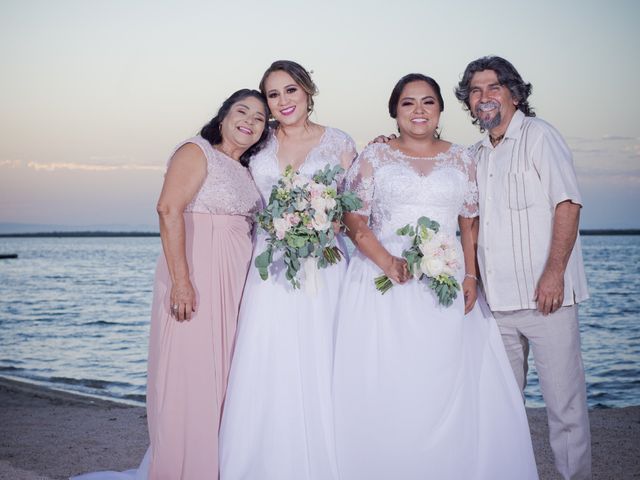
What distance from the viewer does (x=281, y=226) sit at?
434 centimetres

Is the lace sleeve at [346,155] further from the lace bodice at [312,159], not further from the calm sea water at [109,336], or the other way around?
the calm sea water at [109,336]

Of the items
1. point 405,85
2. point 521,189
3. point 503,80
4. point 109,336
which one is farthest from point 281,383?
point 109,336

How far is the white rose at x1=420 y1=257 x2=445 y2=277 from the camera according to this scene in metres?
4.20

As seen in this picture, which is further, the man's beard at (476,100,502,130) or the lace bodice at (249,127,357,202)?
the lace bodice at (249,127,357,202)

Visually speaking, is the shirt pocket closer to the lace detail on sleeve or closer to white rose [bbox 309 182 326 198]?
the lace detail on sleeve

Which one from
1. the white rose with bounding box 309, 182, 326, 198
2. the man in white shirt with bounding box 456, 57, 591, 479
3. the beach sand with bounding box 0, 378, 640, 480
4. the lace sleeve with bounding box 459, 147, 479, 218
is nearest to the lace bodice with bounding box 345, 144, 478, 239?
the lace sleeve with bounding box 459, 147, 479, 218

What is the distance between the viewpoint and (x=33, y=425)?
24.7ft

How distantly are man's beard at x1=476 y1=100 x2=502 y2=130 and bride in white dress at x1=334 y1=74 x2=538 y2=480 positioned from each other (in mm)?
241

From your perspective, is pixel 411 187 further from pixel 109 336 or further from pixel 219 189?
pixel 109 336

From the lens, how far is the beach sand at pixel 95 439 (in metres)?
5.86

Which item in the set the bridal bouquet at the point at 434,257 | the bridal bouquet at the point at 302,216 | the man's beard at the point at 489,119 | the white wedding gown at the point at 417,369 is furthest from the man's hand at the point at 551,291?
the bridal bouquet at the point at 302,216

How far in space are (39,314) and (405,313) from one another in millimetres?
19728

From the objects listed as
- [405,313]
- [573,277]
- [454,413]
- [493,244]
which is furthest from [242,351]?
[573,277]

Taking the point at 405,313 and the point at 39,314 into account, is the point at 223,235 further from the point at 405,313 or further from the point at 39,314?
the point at 39,314
